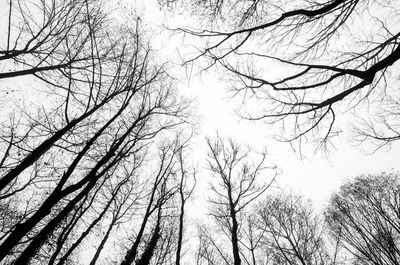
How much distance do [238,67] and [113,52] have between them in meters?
4.27

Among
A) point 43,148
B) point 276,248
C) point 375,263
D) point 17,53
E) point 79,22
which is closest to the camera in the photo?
point 43,148

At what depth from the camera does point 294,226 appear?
551 inches

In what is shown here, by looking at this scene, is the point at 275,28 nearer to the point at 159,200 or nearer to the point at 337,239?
the point at 159,200

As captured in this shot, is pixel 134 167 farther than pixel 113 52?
Yes

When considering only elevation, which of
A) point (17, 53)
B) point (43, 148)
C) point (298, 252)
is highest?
point (298, 252)

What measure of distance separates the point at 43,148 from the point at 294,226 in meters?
14.9

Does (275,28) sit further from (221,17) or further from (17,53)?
(17,53)

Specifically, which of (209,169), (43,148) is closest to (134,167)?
(209,169)

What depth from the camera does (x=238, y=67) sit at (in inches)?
164

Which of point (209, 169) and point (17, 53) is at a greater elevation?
point (209, 169)

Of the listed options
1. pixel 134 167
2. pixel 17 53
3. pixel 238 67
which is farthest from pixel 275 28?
pixel 134 167

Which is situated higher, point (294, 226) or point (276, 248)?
point (294, 226)

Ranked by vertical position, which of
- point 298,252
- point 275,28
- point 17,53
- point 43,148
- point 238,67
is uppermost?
point 298,252

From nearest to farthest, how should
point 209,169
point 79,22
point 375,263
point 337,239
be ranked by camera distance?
point 79,22 < point 375,263 < point 209,169 < point 337,239
